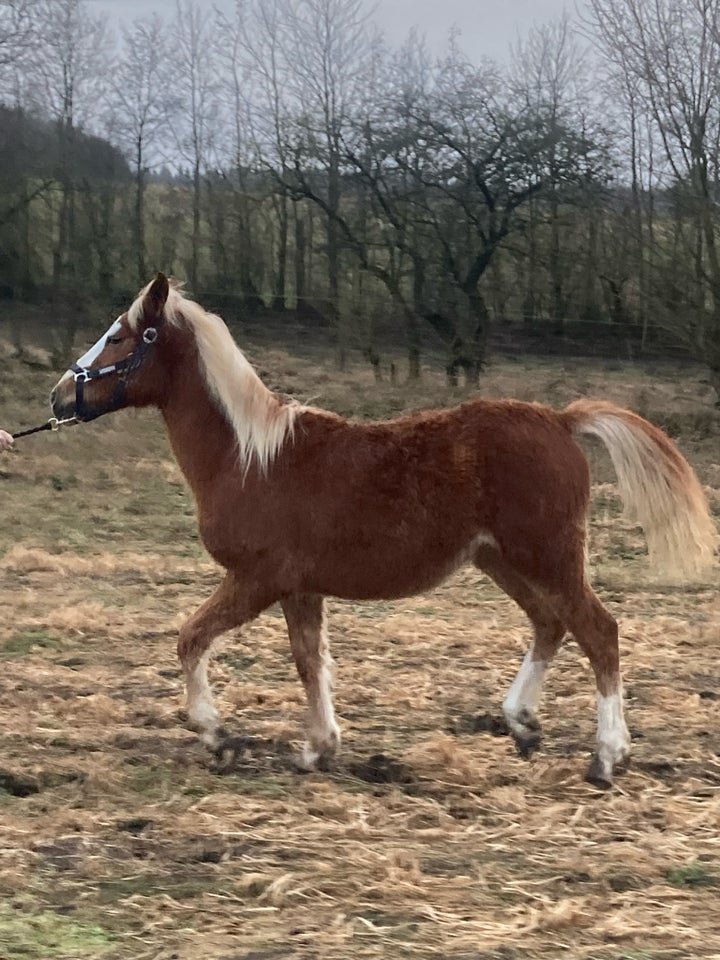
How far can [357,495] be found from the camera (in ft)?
13.7

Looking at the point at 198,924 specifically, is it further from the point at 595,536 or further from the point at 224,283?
the point at 224,283

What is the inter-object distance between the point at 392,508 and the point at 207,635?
0.94 metres

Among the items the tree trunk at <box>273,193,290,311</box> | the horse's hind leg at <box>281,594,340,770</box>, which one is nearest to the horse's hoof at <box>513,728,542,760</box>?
the horse's hind leg at <box>281,594,340,770</box>

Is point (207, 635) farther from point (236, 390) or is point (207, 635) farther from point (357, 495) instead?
point (236, 390)

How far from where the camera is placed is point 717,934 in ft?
8.77

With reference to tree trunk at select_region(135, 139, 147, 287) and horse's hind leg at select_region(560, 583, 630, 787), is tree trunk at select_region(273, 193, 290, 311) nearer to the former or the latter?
tree trunk at select_region(135, 139, 147, 287)

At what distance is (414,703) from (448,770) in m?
0.88

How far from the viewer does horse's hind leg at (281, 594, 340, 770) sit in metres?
4.20

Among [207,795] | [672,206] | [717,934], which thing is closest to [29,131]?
[672,206]

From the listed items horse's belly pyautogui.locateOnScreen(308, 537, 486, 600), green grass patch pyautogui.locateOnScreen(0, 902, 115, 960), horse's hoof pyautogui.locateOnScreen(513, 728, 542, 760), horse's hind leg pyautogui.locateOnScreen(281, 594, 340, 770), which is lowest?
horse's hoof pyautogui.locateOnScreen(513, 728, 542, 760)

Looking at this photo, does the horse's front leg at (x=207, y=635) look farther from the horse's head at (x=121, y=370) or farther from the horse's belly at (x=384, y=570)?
the horse's head at (x=121, y=370)

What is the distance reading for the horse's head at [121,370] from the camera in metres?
4.41

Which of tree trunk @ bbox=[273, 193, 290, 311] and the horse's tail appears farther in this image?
tree trunk @ bbox=[273, 193, 290, 311]

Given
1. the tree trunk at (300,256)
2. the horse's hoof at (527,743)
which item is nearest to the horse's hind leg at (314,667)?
the horse's hoof at (527,743)
